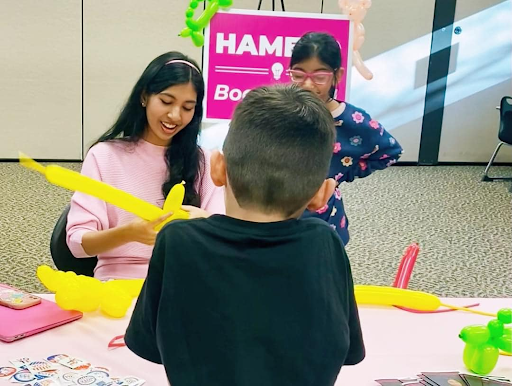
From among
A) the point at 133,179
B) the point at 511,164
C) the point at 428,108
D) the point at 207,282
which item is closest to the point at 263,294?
the point at 207,282

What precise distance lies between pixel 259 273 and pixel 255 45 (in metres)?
1.75

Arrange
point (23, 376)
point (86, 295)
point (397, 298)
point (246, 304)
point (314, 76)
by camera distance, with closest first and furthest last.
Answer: point (246, 304), point (23, 376), point (86, 295), point (397, 298), point (314, 76)

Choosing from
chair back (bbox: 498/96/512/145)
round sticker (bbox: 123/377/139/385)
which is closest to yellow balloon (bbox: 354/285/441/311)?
round sticker (bbox: 123/377/139/385)

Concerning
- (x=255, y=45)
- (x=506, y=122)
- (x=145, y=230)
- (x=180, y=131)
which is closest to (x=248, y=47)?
(x=255, y=45)

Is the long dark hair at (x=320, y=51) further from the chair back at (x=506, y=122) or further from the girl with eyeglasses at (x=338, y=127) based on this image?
the chair back at (x=506, y=122)

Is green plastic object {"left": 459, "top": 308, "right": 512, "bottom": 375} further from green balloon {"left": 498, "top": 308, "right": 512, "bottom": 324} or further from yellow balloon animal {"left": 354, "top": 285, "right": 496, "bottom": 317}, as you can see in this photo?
yellow balloon animal {"left": 354, "top": 285, "right": 496, "bottom": 317}

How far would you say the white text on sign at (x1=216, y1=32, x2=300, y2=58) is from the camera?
2.34 meters

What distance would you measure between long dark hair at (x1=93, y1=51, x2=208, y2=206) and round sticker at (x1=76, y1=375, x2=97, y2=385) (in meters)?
0.78

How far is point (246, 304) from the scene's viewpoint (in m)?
0.75

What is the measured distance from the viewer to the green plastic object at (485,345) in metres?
1.12

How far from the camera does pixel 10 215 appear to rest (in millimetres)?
3814

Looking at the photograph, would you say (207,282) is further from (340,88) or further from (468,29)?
(468,29)

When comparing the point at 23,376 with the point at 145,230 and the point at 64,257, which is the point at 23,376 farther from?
the point at 64,257

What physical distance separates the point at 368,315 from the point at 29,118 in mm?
4498
